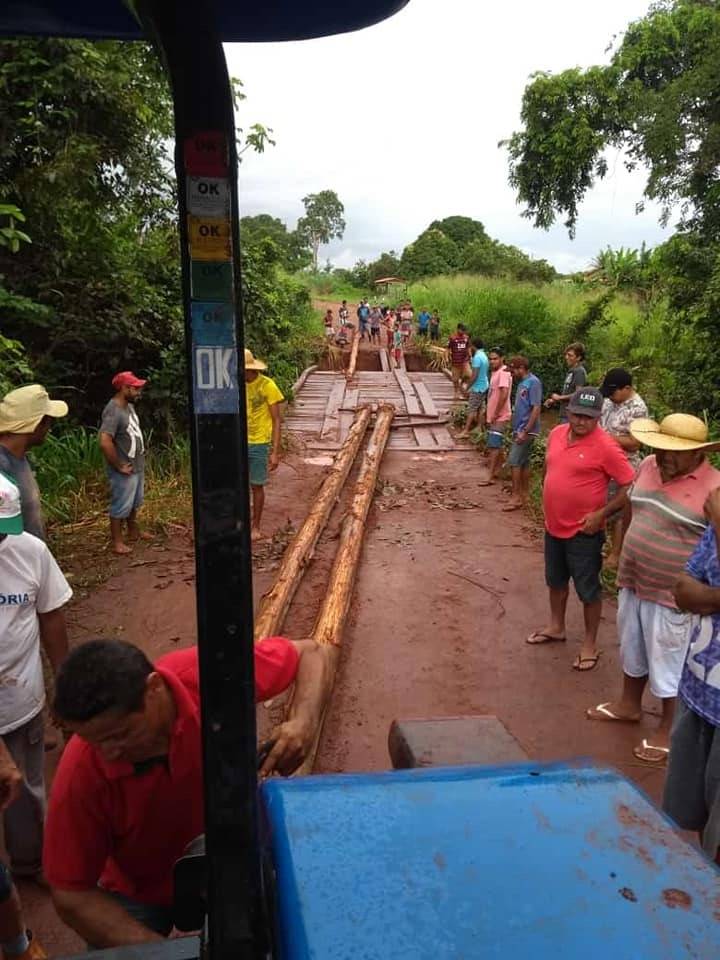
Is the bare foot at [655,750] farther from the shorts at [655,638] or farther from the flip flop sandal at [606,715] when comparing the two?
the shorts at [655,638]

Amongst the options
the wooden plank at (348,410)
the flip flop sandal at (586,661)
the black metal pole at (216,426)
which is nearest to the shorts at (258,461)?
the flip flop sandal at (586,661)

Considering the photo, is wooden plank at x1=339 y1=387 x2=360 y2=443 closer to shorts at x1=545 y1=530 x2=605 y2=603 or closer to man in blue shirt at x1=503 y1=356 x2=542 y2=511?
man in blue shirt at x1=503 y1=356 x2=542 y2=511

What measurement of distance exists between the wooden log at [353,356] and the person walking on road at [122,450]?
11.9 m

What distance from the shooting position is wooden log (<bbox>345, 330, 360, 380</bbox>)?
1855cm

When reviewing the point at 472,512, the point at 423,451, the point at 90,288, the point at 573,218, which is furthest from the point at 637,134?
the point at 90,288

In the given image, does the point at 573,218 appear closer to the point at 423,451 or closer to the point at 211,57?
the point at 423,451

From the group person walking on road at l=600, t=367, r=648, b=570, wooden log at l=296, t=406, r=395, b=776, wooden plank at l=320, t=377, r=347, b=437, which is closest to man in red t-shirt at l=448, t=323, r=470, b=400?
wooden plank at l=320, t=377, r=347, b=437

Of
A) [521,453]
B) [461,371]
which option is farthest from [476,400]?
[461,371]

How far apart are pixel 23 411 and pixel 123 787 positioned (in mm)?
2581

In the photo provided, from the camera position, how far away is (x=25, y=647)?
257 centimetres

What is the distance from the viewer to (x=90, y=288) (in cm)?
846

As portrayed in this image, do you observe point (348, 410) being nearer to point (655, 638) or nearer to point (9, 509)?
point (655, 638)

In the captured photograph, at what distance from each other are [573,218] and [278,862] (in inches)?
759

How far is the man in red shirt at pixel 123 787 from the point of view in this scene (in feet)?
5.02
